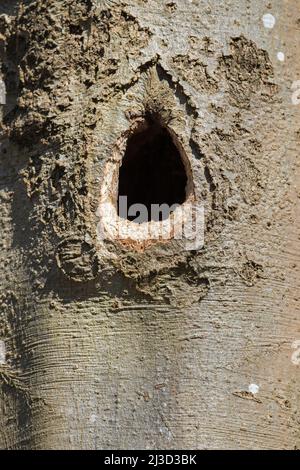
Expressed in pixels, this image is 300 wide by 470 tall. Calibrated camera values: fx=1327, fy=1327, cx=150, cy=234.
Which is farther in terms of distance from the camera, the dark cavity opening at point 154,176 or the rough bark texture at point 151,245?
the dark cavity opening at point 154,176

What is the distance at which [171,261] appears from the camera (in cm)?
257

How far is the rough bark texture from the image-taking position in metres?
2.53

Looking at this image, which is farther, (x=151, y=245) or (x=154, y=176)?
(x=154, y=176)

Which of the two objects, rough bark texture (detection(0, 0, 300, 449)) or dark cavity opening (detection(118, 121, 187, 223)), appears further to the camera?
dark cavity opening (detection(118, 121, 187, 223))

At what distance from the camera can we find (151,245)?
2.59m

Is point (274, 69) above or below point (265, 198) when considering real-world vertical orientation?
above

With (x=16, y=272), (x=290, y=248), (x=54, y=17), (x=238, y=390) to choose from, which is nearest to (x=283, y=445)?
(x=238, y=390)

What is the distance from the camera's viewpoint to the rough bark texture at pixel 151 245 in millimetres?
2527

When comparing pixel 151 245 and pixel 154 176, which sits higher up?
pixel 154 176
